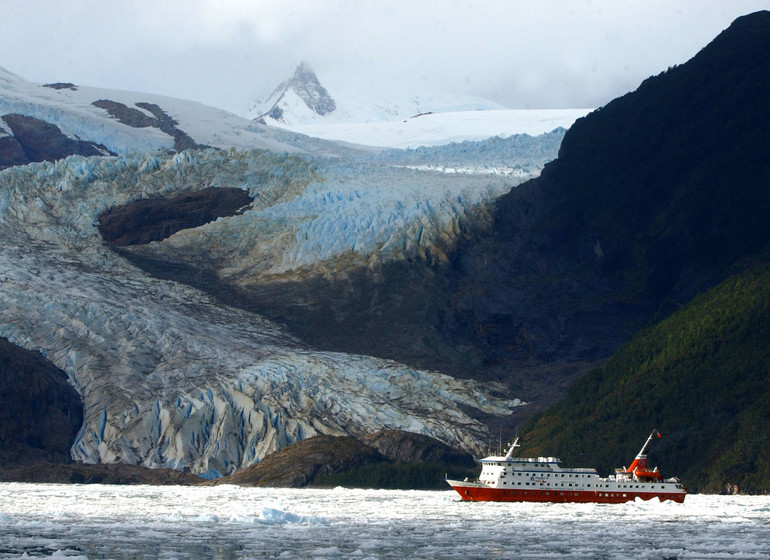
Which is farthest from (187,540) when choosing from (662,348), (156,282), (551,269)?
(551,269)

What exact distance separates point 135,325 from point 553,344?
58.1 meters

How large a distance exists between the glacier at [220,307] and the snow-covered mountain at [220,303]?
0.20 m

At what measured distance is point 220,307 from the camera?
169250 mm

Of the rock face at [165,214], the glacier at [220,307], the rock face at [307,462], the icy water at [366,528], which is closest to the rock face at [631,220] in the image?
the glacier at [220,307]

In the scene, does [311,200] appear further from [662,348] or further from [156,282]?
[662,348]

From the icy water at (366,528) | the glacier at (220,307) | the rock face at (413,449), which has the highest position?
the glacier at (220,307)

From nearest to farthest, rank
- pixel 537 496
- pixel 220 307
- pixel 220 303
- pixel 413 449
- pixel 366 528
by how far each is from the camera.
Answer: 1. pixel 366 528
2. pixel 537 496
3. pixel 413 449
4. pixel 220 307
5. pixel 220 303

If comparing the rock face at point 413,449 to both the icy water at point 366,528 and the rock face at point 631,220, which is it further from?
the rock face at point 631,220

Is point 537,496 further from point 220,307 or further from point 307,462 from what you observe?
point 220,307

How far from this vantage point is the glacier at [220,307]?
140875 millimetres

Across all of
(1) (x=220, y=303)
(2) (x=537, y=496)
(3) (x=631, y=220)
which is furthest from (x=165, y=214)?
(2) (x=537, y=496)

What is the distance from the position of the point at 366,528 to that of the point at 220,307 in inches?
4034

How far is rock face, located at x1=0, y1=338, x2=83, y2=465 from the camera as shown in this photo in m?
145

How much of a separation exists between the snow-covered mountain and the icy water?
41.3 m
